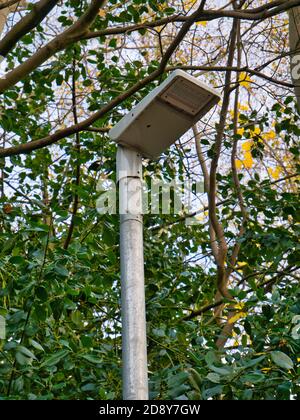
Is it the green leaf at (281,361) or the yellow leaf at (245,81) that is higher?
the yellow leaf at (245,81)

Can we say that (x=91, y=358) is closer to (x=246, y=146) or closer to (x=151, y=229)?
(x=151, y=229)

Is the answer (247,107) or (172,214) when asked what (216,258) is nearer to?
(172,214)

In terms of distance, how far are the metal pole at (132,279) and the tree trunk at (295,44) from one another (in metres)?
1.64

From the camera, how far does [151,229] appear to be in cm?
508

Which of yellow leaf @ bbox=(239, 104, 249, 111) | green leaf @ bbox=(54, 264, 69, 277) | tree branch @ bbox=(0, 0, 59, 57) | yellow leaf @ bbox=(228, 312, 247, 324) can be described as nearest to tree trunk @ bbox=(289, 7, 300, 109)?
yellow leaf @ bbox=(228, 312, 247, 324)

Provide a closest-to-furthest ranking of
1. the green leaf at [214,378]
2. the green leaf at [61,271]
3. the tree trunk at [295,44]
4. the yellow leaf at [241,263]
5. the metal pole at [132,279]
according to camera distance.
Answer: the metal pole at [132,279], the green leaf at [214,378], the green leaf at [61,271], the tree trunk at [295,44], the yellow leaf at [241,263]

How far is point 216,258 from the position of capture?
5.17m

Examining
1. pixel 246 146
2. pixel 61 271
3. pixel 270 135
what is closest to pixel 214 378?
pixel 61 271

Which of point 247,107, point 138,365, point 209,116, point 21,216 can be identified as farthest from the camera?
point 247,107

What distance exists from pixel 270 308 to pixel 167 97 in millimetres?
1155

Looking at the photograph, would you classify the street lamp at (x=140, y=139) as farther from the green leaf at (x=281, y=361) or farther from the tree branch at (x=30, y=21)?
the tree branch at (x=30, y=21)

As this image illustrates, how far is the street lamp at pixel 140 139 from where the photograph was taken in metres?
2.49

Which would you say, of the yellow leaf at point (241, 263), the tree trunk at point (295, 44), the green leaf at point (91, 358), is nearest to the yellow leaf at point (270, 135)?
the yellow leaf at point (241, 263)

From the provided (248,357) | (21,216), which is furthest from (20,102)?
(248,357)
